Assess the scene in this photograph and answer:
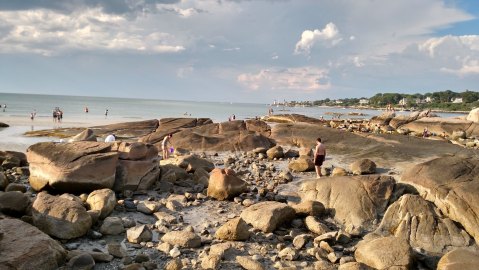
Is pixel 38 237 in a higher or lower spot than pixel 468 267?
higher

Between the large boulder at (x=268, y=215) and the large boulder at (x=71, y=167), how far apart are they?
Result: 5.88 metres

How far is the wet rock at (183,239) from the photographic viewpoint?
10.8 meters

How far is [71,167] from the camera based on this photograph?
14.7 metres

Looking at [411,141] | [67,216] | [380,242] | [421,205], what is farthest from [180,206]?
[411,141]

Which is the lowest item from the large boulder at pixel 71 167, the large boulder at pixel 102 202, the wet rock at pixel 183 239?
the wet rock at pixel 183 239

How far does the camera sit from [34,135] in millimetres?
39625

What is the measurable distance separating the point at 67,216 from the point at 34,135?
1296 inches

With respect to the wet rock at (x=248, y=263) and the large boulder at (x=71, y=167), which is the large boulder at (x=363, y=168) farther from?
the large boulder at (x=71, y=167)

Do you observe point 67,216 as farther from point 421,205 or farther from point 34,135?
point 34,135

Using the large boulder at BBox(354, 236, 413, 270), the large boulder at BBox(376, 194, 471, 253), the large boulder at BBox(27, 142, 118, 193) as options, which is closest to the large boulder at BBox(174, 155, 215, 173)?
the large boulder at BBox(27, 142, 118, 193)

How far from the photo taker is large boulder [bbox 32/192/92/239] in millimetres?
10672

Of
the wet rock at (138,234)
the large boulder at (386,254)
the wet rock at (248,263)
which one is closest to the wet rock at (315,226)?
the large boulder at (386,254)

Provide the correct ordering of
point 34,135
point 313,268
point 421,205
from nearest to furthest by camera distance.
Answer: point 313,268, point 421,205, point 34,135

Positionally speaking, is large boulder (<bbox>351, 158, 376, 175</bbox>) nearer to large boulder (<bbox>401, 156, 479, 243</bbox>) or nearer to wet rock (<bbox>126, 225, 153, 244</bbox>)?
large boulder (<bbox>401, 156, 479, 243</bbox>)
